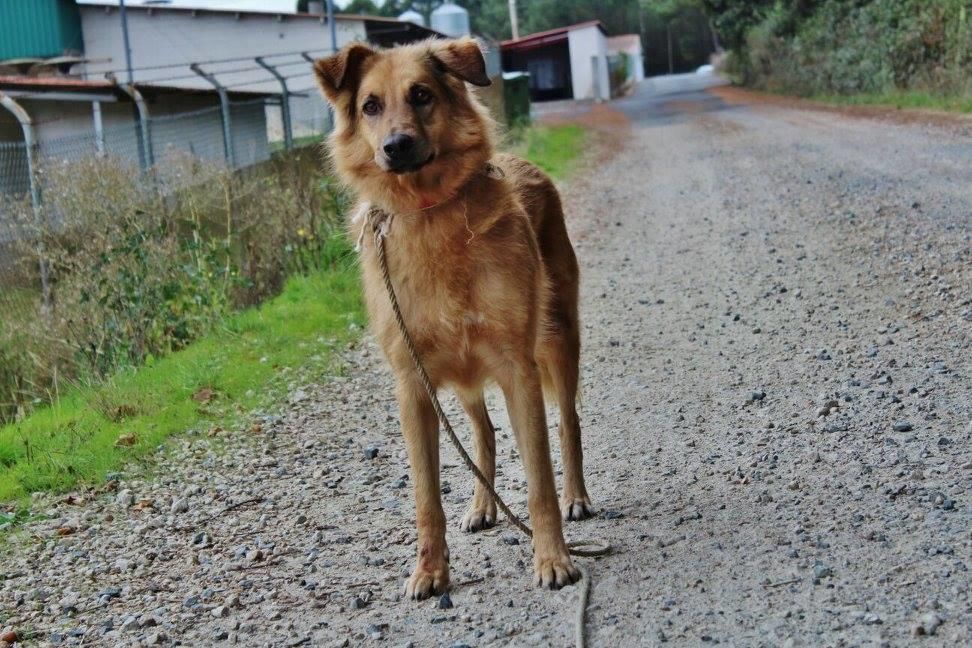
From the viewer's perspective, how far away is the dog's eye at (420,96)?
434cm

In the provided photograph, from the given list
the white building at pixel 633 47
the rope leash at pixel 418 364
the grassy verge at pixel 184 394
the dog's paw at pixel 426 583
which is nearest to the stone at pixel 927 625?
the rope leash at pixel 418 364

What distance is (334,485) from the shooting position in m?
5.75

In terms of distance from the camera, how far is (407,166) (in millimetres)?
4207

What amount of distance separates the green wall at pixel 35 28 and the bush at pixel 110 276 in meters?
22.6

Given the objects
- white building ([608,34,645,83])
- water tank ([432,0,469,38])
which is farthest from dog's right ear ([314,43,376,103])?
white building ([608,34,645,83])

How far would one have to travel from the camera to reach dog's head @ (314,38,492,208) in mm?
4234

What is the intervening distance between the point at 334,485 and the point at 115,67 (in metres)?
30.9

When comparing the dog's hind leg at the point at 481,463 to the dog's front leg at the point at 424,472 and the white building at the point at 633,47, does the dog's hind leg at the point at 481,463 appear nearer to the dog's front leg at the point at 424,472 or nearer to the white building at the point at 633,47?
the dog's front leg at the point at 424,472

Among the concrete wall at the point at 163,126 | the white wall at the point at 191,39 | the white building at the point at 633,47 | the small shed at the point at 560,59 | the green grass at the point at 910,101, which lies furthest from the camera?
the white building at the point at 633,47

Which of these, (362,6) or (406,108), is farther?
(362,6)

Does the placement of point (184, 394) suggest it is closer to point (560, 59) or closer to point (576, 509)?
point (576, 509)

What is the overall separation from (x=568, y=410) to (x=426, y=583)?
114 centimetres

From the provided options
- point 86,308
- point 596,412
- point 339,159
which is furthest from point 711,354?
point 86,308

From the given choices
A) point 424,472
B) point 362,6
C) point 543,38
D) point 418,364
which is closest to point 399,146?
point 418,364
